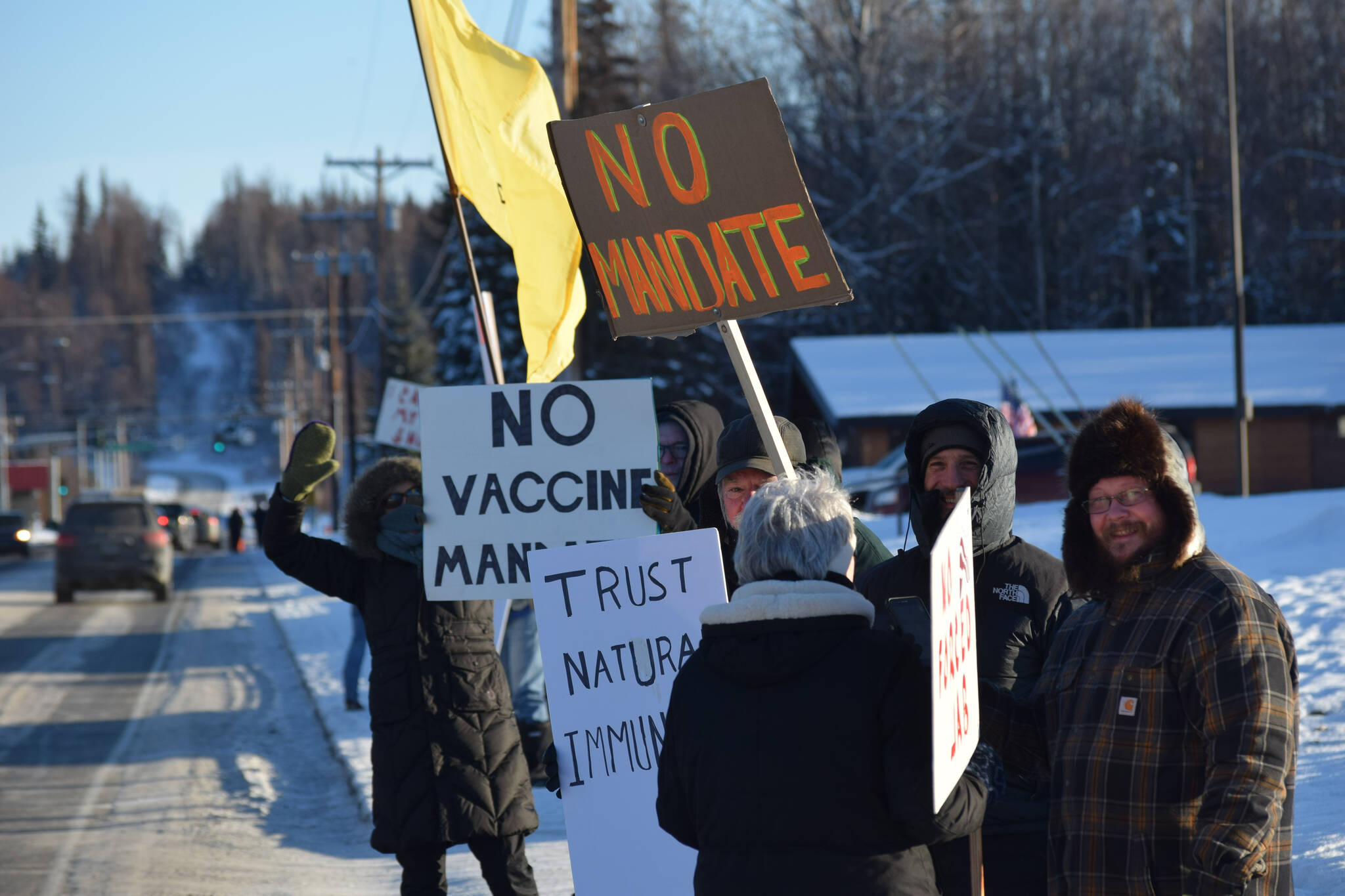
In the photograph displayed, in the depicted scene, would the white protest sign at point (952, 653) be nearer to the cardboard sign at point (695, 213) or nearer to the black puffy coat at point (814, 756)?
the black puffy coat at point (814, 756)

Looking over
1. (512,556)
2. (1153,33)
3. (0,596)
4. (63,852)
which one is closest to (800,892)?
(512,556)

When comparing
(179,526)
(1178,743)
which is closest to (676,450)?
(1178,743)

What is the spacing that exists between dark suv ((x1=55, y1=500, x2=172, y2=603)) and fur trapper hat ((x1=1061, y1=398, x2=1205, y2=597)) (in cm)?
2227

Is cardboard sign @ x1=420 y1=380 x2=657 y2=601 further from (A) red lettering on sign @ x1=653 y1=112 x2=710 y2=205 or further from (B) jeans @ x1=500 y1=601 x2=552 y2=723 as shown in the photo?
(B) jeans @ x1=500 y1=601 x2=552 y2=723

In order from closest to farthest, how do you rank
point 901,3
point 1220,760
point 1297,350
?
point 1220,760 → point 1297,350 → point 901,3

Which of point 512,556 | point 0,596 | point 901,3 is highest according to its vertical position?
point 901,3

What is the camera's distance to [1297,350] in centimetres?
3048

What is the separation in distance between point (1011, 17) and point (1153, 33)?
6.38m

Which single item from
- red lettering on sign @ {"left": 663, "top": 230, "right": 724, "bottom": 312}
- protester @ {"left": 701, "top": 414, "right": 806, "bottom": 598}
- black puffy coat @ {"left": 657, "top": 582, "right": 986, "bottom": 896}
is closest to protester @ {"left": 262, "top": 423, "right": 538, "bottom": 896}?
protester @ {"left": 701, "top": 414, "right": 806, "bottom": 598}

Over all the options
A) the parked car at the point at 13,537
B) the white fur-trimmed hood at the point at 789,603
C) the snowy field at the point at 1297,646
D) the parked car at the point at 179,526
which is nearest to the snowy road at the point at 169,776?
the snowy field at the point at 1297,646

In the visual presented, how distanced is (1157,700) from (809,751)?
781mm

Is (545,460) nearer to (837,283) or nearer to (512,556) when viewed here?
(512,556)

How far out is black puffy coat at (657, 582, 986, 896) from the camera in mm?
2301

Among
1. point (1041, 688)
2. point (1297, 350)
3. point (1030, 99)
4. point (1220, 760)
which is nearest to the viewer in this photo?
point (1220, 760)
